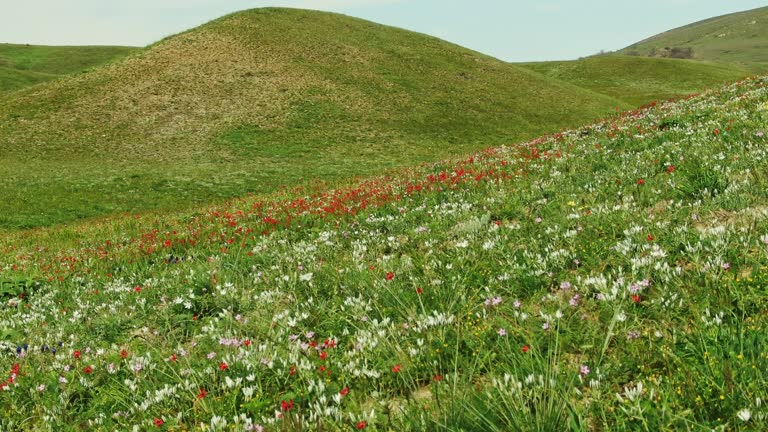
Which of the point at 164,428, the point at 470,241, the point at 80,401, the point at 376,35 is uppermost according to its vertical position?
the point at 376,35

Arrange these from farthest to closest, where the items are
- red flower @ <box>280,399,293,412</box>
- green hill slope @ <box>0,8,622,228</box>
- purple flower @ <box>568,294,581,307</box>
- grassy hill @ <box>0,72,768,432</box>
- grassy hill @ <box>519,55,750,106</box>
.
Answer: grassy hill @ <box>519,55,750,106</box>
green hill slope @ <box>0,8,622,228</box>
purple flower @ <box>568,294,581,307</box>
red flower @ <box>280,399,293,412</box>
grassy hill @ <box>0,72,768,432</box>

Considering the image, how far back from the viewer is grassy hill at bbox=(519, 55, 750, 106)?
7982 centimetres

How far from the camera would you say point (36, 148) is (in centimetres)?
3912

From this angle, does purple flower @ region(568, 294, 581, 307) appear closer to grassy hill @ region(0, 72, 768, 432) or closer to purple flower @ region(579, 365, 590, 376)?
grassy hill @ region(0, 72, 768, 432)

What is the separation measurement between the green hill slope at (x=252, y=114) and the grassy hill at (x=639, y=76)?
61.7 ft

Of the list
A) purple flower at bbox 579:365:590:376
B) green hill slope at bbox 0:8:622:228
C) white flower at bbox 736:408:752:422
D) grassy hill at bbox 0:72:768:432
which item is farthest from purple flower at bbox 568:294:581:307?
green hill slope at bbox 0:8:622:228

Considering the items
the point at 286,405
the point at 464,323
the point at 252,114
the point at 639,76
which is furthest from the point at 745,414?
the point at 639,76

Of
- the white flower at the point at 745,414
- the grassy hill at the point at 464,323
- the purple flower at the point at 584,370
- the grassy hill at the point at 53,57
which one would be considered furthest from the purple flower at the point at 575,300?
the grassy hill at the point at 53,57

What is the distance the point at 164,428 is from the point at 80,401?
1.88 metres

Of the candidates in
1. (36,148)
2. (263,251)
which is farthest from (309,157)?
(263,251)

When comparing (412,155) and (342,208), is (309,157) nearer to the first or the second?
(412,155)

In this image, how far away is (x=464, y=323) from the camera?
485cm

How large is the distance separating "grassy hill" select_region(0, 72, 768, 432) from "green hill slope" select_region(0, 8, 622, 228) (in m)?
22.4

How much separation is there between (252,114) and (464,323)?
47.0 m
